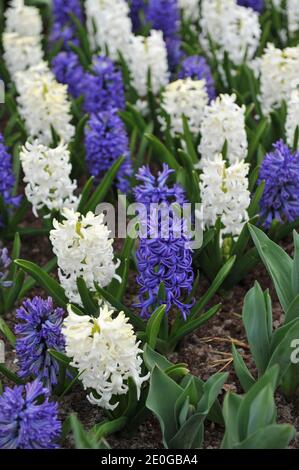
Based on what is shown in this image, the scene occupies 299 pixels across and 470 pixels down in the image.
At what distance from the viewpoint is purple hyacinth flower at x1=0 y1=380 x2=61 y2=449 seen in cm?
278

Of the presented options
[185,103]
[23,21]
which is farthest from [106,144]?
[23,21]

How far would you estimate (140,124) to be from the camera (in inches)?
198

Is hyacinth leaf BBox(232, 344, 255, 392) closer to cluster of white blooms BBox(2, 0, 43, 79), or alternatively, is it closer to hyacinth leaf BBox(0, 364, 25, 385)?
hyacinth leaf BBox(0, 364, 25, 385)

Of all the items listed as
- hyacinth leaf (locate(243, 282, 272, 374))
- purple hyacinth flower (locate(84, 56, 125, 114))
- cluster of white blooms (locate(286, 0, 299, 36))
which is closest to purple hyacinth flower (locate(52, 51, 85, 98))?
purple hyacinth flower (locate(84, 56, 125, 114))

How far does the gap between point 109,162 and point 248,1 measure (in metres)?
2.69

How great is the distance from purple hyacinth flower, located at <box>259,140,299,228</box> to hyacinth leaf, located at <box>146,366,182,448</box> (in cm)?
136

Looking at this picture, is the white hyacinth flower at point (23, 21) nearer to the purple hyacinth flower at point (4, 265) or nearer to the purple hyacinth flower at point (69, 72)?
the purple hyacinth flower at point (69, 72)

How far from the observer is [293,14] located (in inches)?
236

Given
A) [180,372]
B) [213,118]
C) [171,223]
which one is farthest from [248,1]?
[180,372]

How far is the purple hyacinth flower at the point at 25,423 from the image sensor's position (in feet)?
9.11

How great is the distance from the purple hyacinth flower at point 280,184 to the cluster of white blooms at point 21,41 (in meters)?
2.45

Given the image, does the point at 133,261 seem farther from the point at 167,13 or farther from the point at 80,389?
the point at 167,13

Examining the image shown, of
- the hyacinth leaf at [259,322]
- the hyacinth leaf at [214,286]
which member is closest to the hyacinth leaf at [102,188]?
the hyacinth leaf at [214,286]

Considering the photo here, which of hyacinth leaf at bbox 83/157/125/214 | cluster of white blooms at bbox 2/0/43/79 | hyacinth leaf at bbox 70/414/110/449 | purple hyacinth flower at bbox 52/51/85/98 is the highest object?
cluster of white blooms at bbox 2/0/43/79
